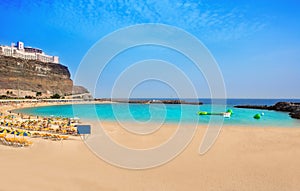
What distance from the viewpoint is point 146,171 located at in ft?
23.6

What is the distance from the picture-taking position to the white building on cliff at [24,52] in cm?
9325

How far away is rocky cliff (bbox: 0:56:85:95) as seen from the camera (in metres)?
75.1

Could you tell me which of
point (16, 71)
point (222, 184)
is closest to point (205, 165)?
point (222, 184)

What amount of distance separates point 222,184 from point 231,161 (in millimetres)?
2604

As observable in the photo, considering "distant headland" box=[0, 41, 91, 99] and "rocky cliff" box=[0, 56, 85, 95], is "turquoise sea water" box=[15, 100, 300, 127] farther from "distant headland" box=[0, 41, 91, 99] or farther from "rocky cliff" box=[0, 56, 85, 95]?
"rocky cliff" box=[0, 56, 85, 95]

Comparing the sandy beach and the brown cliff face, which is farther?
the brown cliff face

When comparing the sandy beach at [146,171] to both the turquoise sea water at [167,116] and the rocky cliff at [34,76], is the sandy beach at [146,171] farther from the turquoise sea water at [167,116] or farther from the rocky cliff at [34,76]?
the rocky cliff at [34,76]

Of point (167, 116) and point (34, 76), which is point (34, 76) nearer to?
point (34, 76)

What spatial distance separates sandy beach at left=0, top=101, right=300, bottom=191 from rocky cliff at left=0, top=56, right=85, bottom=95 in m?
78.0

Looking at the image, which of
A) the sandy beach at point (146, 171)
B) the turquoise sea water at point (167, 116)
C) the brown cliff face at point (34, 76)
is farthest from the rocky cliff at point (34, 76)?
the sandy beach at point (146, 171)

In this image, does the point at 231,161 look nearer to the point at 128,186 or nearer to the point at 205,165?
the point at 205,165

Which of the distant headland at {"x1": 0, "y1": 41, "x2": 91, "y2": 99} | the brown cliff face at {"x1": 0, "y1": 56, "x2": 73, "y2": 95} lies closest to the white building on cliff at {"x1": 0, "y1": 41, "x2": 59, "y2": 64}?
the distant headland at {"x1": 0, "y1": 41, "x2": 91, "y2": 99}

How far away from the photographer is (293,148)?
1131 cm

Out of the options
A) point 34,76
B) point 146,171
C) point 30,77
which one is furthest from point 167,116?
point 34,76
